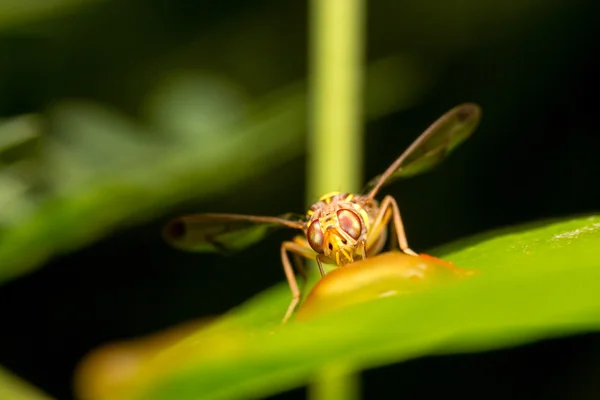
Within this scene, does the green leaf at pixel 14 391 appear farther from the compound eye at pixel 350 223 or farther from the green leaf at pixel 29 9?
the green leaf at pixel 29 9

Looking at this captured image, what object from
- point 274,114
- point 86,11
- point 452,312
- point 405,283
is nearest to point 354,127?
point 274,114

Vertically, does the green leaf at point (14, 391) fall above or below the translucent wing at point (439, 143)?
below

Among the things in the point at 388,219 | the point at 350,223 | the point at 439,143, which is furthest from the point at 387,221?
the point at 439,143

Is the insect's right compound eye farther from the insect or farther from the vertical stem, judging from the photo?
the vertical stem

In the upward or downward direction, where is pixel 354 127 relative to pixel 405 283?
upward

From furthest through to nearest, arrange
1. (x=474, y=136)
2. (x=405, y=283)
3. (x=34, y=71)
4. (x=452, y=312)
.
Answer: (x=474, y=136) → (x=34, y=71) → (x=405, y=283) → (x=452, y=312)

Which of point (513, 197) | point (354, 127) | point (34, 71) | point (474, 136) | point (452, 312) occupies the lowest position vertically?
point (452, 312)

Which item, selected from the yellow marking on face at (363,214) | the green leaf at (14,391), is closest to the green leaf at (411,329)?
the green leaf at (14,391)

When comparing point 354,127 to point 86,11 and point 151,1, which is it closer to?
point 86,11
